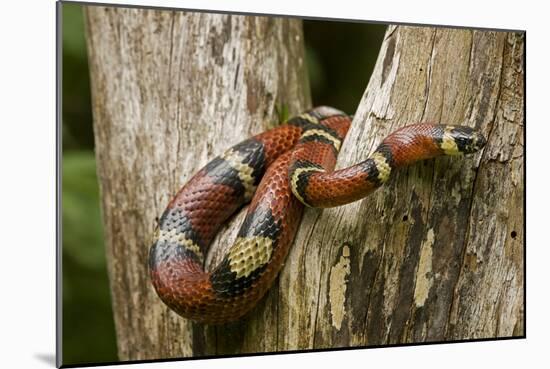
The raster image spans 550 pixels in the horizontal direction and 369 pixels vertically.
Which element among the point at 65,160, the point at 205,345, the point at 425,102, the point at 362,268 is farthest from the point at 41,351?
the point at 425,102

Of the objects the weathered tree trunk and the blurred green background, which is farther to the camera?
the blurred green background

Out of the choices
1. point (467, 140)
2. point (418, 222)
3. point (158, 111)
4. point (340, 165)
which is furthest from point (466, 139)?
point (158, 111)

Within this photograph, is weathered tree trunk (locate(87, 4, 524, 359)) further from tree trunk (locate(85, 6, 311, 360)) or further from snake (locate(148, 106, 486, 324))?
snake (locate(148, 106, 486, 324))

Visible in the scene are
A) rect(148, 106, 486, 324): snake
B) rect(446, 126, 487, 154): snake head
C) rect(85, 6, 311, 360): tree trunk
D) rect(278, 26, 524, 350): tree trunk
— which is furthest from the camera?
rect(85, 6, 311, 360): tree trunk

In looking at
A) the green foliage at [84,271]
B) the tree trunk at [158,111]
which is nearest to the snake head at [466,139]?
the tree trunk at [158,111]

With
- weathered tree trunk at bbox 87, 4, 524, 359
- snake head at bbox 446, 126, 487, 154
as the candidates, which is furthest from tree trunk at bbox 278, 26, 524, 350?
snake head at bbox 446, 126, 487, 154

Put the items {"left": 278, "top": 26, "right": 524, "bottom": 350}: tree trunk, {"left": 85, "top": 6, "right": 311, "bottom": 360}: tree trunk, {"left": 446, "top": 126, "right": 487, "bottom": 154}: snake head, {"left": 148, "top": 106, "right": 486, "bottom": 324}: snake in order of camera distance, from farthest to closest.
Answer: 1. {"left": 85, "top": 6, "right": 311, "bottom": 360}: tree trunk
2. {"left": 278, "top": 26, "right": 524, "bottom": 350}: tree trunk
3. {"left": 446, "top": 126, "right": 487, "bottom": 154}: snake head
4. {"left": 148, "top": 106, "right": 486, "bottom": 324}: snake

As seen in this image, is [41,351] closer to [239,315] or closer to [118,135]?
[239,315]

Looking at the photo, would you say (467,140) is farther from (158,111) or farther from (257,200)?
(158,111)
